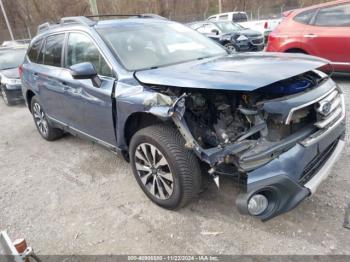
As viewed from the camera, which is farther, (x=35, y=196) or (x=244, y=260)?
(x=35, y=196)

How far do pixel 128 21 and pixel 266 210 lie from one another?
279cm

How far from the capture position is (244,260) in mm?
2293

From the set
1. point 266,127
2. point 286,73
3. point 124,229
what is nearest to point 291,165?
point 266,127

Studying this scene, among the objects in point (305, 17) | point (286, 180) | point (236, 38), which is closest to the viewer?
point (286, 180)

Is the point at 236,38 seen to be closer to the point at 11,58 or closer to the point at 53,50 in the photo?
the point at 11,58

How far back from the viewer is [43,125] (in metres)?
5.13

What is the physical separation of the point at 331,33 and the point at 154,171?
198 inches

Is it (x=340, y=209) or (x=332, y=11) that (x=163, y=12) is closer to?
(x=332, y=11)

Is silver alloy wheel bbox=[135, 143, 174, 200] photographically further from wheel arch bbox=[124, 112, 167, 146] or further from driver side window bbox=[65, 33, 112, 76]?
driver side window bbox=[65, 33, 112, 76]

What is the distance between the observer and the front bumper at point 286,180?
7.13 feet

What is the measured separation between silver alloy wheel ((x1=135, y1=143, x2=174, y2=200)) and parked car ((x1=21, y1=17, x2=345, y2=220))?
0.01m

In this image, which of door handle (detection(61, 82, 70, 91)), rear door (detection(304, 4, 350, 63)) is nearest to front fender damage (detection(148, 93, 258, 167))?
door handle (detection(61, 82, 70, 91))

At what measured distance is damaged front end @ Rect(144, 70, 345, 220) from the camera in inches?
87.4

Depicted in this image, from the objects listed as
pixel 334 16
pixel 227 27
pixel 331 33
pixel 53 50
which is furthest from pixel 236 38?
pixel 53 50
